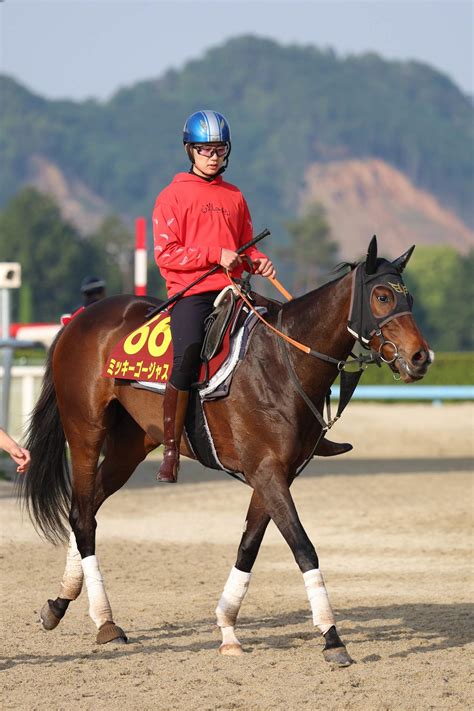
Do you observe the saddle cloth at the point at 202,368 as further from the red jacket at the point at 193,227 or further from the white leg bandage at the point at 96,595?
the white leg bandage at the point at 96,595

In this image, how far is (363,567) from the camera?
380 inches

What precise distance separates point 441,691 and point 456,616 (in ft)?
6.40

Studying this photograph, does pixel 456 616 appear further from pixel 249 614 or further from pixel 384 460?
pixel 384 460

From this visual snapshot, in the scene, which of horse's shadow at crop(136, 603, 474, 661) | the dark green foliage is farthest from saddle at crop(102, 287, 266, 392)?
the dark green foliage

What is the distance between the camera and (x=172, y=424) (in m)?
6.79

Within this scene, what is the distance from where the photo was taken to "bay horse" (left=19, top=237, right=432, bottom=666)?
629 cm

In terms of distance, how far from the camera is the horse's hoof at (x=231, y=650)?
6527mm

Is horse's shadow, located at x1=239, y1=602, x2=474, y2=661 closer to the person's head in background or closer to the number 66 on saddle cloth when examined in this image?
the number 66 on saddle cloth

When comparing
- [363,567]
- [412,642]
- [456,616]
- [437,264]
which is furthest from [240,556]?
[437,264]

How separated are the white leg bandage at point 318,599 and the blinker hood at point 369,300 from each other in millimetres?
1206

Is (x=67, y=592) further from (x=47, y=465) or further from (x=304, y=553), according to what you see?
(x=304, y=553)

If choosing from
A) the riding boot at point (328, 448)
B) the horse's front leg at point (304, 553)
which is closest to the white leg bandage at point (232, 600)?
the horse's front leg at point (304, 553)

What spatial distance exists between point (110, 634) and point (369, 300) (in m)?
2.32

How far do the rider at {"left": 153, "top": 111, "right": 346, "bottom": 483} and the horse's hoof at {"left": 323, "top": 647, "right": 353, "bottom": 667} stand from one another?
4.07 ft
